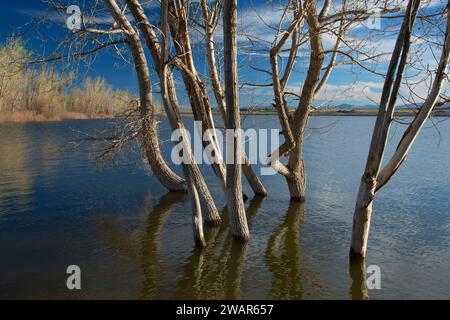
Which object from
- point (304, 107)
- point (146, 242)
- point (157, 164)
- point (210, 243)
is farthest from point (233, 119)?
point (157, 164)

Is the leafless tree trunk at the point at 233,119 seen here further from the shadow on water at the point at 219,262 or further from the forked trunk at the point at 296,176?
the forked trunk at the point at 296,176

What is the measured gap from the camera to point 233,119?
6.29m

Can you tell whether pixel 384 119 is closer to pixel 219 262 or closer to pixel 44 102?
pixel 219 262

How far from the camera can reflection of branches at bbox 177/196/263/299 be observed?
17.8 feet

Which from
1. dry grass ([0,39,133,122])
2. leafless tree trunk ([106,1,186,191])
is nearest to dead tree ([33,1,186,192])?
leafless tree trunk ([106,1,186,191])

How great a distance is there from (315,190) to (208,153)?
207 inches

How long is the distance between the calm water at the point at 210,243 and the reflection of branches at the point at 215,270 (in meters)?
0.02

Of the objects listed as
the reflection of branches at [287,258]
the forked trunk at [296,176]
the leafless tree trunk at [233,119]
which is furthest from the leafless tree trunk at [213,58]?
the reflection of branches at [287,258]

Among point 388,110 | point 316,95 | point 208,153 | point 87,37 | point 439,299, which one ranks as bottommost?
point 439,299

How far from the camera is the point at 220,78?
9.09 m

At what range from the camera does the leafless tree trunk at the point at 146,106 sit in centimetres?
942

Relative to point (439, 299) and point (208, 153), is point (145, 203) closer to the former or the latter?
point (208, 153)

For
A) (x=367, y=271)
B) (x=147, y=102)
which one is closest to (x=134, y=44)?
(x=147, y=102)

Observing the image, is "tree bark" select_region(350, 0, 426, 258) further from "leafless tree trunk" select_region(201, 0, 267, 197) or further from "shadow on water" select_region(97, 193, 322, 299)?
"leafless tree trunk" select_region(201, 0, 267, 197)
